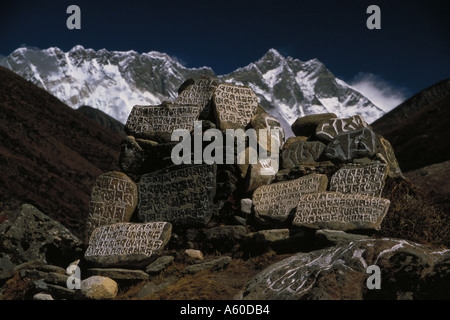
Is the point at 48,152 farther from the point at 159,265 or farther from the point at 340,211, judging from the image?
the point at 340,211

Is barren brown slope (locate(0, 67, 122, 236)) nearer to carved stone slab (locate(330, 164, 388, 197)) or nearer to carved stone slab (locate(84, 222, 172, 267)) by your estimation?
carved stone slab (locate(84, 222, 172, 267))

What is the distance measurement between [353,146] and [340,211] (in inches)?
77.2

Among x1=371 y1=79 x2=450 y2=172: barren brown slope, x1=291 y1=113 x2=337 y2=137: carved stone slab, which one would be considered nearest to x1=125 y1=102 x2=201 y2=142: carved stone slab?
x1=291 y1=113 x2=337 y2=137: carved stone slab

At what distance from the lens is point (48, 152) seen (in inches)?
981

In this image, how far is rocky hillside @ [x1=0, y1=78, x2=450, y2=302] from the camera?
5809 millimetres

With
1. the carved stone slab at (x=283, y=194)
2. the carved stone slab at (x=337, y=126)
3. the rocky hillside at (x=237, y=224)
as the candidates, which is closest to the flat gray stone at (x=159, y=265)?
the rocky hillside at (x=237, y=224)

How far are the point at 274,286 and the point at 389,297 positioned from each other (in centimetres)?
150

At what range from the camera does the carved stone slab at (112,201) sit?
9.14m

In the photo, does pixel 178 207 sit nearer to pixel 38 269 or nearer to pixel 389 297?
pixel 38 269

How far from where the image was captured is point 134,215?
30.6 feet

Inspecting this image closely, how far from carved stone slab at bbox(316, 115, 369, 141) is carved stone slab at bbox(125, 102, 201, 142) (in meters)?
2.60

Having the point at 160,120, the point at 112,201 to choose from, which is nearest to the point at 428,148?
the point at 160,120

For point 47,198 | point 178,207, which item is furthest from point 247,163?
point 47,198

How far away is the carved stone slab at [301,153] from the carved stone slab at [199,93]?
1.96 m
